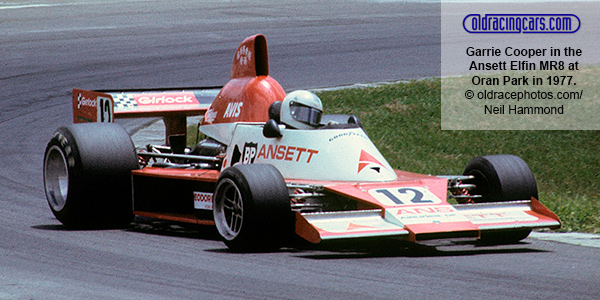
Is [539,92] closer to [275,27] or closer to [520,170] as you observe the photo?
[520,170]

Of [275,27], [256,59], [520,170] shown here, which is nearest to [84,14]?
[275,27]

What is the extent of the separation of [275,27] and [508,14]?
277 inches

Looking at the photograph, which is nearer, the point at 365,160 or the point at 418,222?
the point at 418,222

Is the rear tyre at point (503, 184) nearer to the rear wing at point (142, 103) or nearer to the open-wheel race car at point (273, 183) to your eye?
the open-wheel race car at point (273, 183)

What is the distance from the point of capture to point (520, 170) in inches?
352

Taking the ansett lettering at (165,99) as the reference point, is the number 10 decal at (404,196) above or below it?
below

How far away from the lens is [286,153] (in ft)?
29.5

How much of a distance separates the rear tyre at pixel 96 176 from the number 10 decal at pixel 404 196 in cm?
268

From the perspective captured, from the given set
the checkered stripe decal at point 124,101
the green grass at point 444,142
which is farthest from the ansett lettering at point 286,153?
the green grass at point 444,142

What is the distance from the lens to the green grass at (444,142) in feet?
43.6

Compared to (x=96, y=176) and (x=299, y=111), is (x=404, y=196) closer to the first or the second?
(x=299, y=111)

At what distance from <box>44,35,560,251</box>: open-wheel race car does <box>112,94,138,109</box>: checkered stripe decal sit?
508 mm

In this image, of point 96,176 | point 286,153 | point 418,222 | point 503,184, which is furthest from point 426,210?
point 96,176

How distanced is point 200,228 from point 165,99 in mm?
2538
